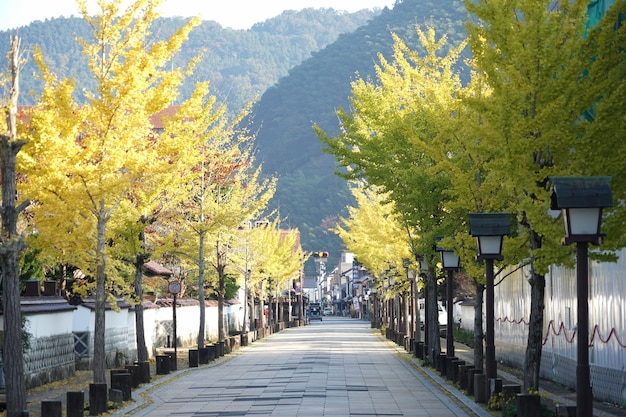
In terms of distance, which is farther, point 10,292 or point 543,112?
point 10,292

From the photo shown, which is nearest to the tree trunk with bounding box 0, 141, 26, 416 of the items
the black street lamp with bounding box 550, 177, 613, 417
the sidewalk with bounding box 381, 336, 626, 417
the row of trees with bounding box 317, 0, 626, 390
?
the row of trees with bounding box 317, 0, 626, 390

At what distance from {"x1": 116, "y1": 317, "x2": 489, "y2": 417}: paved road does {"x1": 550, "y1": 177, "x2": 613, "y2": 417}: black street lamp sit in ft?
26.6

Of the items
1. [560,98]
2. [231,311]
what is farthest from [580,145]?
[231,311]

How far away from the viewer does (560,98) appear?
1859cm

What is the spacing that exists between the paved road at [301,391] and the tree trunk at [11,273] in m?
4.25

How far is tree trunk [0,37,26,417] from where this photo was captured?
18812 millimetres

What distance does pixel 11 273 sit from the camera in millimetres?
19094

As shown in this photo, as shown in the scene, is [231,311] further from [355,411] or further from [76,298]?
[355,411]

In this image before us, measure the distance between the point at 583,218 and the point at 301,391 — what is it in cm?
1478

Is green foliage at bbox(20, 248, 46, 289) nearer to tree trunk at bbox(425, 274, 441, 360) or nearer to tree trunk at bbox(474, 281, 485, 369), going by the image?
tree trunk at bbox(474, 281, 485, 369)

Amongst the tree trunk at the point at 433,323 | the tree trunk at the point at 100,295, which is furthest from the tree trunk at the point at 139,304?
the tree trunk at the point at 433,323

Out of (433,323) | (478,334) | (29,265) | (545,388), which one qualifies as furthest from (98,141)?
(433,323)

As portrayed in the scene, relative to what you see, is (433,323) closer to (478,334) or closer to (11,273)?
(478,334)

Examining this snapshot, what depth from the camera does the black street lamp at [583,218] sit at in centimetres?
1365
